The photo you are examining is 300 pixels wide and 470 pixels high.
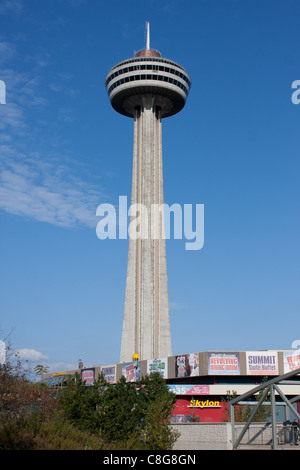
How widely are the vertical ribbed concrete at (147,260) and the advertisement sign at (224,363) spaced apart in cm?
2551

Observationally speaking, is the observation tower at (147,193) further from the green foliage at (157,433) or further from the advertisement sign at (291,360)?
the green foliage at (157,433)

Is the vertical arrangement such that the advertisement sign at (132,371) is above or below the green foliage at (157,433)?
above

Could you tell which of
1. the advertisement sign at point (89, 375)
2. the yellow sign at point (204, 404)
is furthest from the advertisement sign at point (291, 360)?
the advertisement sign at point (89, 375)

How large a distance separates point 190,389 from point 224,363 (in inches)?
228

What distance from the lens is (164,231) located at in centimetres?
10169

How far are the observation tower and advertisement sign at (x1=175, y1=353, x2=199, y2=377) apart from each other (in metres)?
17.2

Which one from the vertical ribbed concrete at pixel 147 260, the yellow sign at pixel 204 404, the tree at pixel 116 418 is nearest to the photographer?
the tree at pixel 116 418

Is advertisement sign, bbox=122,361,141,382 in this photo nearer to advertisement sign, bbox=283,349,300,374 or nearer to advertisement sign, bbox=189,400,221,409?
advertisement sign, bbox=189,400,221,409

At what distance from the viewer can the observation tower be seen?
96.3 m

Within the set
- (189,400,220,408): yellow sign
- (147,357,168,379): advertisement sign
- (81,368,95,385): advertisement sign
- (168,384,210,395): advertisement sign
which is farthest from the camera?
(81,368,95,385): advertisement sign

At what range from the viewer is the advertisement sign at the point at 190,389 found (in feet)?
229

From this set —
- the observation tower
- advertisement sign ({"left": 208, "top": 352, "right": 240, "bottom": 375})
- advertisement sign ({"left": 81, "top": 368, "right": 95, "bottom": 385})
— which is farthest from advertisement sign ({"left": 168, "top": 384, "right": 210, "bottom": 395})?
advertisement sign ({"left": 81, "top": 368, "right": 95, "bottom": 385})

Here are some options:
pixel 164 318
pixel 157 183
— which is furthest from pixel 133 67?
pixel 164 318
